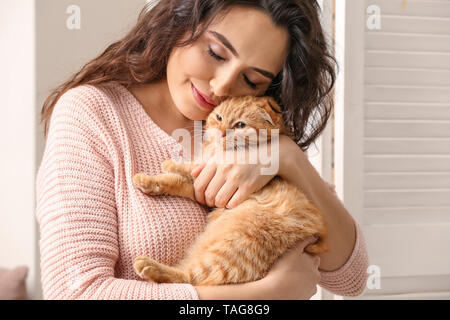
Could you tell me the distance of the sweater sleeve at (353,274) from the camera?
1026 millimetres

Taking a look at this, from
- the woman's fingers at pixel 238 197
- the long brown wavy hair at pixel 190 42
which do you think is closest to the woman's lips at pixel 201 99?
the long brown wavy hair at pixel 190 42

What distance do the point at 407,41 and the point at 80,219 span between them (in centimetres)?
153

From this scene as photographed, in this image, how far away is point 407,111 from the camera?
1.67 metres

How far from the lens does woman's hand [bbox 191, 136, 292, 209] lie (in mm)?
848

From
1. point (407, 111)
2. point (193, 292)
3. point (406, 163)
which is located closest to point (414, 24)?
point (407, 111)

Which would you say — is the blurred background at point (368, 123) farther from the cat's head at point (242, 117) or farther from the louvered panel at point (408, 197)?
the cat's head at point (242, 117)

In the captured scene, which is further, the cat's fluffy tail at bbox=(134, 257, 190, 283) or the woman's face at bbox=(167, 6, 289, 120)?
the woman's face at bbox=(167, 6, 289, 120)

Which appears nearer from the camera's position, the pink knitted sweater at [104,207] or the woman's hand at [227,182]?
the pink knitted sweater at [104,207]

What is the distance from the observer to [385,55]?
164cm

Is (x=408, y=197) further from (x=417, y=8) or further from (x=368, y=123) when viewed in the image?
(x=417, y=8)

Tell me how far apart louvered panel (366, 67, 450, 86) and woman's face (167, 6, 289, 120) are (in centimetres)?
84

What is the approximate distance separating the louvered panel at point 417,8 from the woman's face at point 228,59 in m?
0.96

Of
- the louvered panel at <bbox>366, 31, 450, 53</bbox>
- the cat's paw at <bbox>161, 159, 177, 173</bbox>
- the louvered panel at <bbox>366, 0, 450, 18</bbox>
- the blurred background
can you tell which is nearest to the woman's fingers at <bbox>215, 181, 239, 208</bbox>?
the cat's paw at <bbox>161, 159, 177, 173</bbox>

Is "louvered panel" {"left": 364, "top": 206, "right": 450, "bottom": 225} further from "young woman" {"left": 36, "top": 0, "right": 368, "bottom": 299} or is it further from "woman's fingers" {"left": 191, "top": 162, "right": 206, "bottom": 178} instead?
"woman's fingers" {"left": 191, "top": 162, "right": 206, "bottom": 178}
